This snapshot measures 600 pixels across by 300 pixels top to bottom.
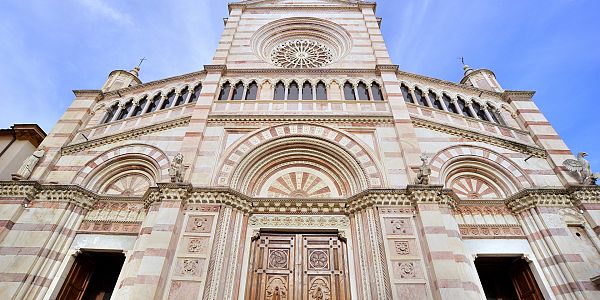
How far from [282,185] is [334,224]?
199cm

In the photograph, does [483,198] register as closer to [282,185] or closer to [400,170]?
[400,170]

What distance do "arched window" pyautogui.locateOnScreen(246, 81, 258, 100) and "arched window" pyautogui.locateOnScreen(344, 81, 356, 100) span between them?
3366mm

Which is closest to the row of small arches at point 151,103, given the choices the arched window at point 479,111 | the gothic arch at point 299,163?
the gothic arch at point 299,163

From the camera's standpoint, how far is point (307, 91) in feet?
37.6

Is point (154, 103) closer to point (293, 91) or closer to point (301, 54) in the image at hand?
point (293, 91)

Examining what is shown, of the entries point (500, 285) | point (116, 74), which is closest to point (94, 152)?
point (116, 74)

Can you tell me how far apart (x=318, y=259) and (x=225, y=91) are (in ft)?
23.1

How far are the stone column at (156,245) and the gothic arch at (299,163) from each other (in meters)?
1.37

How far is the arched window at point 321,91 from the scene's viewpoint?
441 inches

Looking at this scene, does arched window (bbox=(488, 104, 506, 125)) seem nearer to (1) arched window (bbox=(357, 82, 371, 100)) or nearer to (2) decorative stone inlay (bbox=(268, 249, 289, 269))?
(1) arched window (bbox=(357, 82, 371, 100))

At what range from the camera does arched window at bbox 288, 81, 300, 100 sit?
36.6 feet

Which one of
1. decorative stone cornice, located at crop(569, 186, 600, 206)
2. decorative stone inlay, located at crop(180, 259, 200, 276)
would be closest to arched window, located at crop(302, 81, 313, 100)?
decorative stone inlay, located at crop(180, 259, 200, 276)

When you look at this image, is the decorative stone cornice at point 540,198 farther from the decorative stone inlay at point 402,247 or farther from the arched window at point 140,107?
the arched window at point 140,107

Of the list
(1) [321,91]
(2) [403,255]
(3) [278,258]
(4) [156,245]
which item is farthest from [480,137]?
(4) [156,245]
